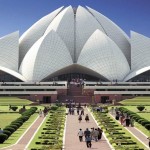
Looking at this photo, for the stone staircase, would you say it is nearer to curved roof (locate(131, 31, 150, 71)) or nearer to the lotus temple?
the lotus temple

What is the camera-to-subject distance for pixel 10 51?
5719 centimetres

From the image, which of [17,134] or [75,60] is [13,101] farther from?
[17,134]

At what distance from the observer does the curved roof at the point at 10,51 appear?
5634 centimetres

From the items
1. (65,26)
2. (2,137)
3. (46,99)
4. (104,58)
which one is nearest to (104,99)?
(46,99)

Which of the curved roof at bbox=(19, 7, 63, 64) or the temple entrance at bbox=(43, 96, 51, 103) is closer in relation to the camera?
the temple entrance at bbox=(43, 96, 51, 103)

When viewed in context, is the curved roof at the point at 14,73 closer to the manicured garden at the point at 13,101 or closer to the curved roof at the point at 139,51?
the manicured garden at the point at 13,101

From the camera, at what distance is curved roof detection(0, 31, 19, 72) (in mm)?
56344

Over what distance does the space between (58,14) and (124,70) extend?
15.1 m

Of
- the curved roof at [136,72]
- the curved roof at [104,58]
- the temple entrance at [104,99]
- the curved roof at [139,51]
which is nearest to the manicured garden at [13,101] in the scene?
the temple entrance at [104,99]

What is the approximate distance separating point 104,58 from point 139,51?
590 centimetres

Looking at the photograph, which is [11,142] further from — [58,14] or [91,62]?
[58,14]

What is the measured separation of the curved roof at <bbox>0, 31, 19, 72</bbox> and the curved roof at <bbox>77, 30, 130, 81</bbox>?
367 inches

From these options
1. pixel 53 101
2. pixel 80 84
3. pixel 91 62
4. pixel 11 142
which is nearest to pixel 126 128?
pixel 11 142

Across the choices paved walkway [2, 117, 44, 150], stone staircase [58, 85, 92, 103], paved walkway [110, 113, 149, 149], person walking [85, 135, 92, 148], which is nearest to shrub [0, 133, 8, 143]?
paved walkway [2, 117, 44, 150]
